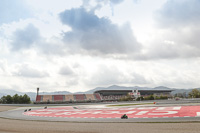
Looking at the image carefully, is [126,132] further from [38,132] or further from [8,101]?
[8,101]

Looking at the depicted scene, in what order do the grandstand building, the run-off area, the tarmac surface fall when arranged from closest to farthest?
the tarmac surface → the run-off area → the grandstand building

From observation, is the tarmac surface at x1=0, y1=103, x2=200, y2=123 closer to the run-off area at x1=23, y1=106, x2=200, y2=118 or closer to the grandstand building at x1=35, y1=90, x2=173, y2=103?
the run-off area at x1=23, y1=106, x2=200, y2=118

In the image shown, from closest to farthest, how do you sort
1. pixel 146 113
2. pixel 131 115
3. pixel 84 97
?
pixel 131 115
pixel 146 113
pixel 84 97

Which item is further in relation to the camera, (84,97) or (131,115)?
(84,97)

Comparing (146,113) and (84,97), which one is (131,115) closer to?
(146,113)

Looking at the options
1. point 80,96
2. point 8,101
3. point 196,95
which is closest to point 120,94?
point 80,96

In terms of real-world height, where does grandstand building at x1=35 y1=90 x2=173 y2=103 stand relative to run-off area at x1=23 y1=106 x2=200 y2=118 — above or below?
above

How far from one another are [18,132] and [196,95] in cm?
13504

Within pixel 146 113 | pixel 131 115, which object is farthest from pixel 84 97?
pixel 131 115

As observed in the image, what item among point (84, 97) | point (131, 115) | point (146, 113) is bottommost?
point (131, 115)

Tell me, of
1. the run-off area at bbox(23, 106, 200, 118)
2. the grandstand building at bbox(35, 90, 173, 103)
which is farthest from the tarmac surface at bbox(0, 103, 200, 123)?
the grandstand building at bbox(35, 90, 173, 103)

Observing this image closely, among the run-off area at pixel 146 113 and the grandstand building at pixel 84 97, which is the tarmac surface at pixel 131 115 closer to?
the run-off area at pixel 146 113

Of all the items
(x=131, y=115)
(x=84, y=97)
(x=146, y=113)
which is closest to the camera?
(x=131, y=115)

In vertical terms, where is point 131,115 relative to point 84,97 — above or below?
below
